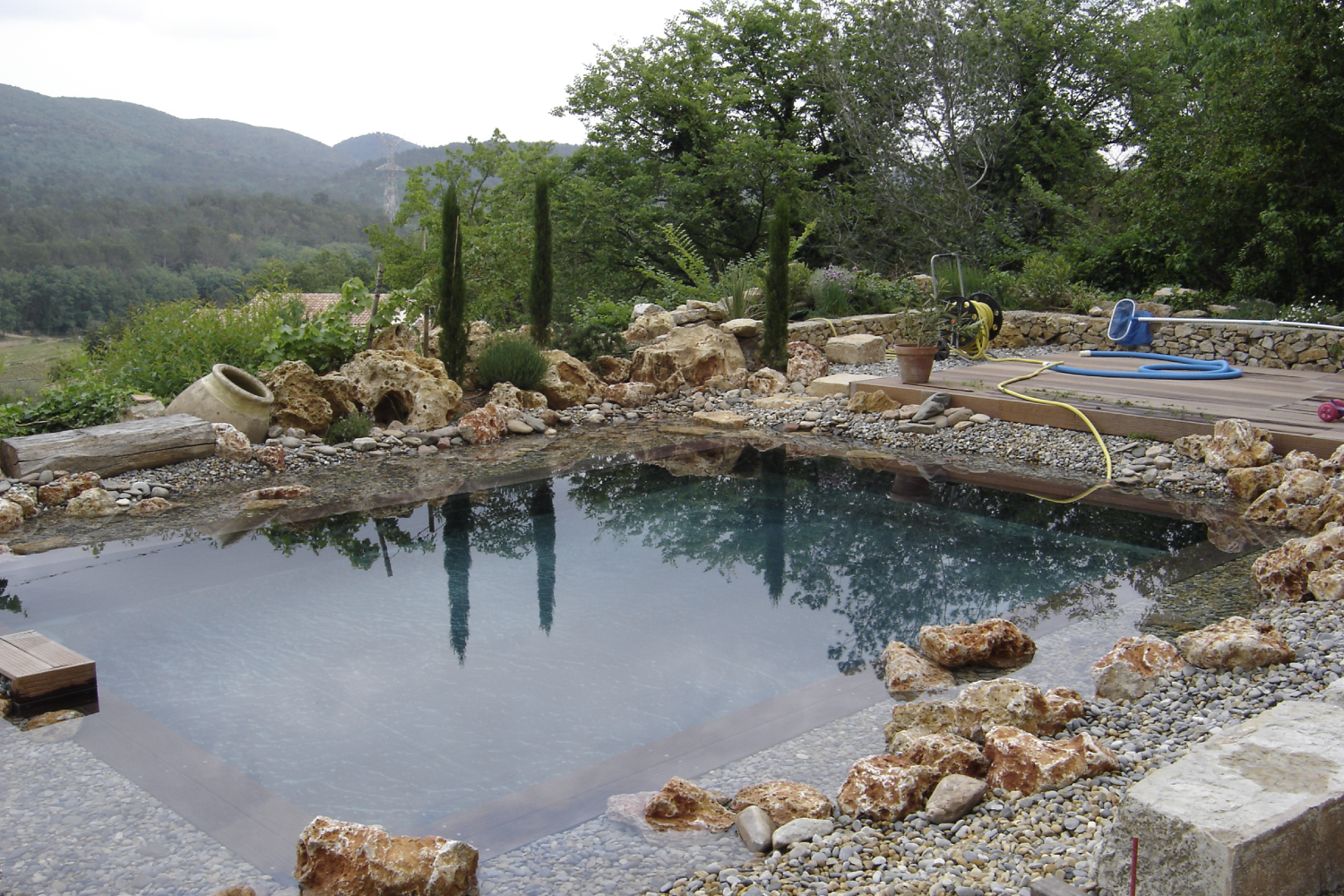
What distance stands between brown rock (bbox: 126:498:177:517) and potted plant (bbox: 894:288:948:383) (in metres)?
6.17

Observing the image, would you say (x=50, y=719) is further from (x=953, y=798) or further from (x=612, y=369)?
(x=612, y=369)

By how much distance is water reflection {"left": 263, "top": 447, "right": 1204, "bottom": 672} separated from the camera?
4645 mm

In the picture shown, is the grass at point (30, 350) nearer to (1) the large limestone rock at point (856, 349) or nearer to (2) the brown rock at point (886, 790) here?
(1) the large limestone rock at point (856, 349)

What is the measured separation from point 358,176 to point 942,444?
65.9 meters

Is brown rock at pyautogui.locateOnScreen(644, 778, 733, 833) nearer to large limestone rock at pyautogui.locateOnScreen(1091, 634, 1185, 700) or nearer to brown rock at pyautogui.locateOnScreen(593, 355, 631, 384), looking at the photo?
large limestone rock at pyautogui.locateOnScreen(1091, 634, 1185, 700)

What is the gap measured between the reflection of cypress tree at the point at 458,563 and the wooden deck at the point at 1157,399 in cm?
437

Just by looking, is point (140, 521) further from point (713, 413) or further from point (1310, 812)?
point (1310, 812)

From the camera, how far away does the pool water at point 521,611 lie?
3295 mm

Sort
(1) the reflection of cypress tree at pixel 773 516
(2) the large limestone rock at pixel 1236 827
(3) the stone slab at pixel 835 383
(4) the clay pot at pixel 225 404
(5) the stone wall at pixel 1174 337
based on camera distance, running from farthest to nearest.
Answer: (3) the stone slab at pixel 835 383 < (5) the stone wall at pixel 1174 337 < (4) the clay pot at pixel 225 404 < (1) the reflection of cypress tree at pixel 773 516 < (2) the large limestone rock at pixel 1236 827

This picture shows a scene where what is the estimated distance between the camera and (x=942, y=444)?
7668mm

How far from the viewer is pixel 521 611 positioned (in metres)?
4.55

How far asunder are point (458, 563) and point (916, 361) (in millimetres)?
5008

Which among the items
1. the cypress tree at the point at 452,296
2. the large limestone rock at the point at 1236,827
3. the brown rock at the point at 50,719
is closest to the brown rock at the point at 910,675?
the large limestone rock at the point at 1236,827

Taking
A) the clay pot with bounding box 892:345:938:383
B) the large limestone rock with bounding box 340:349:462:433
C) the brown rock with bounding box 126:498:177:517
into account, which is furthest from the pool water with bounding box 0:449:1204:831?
the clay pot with bounding box 892:345:938:383
